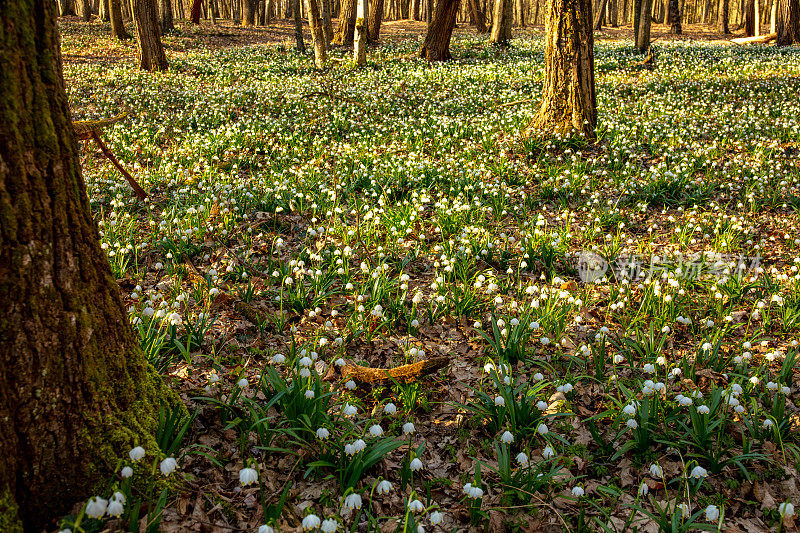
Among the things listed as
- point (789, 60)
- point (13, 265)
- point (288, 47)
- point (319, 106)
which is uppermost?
point (288, 47)

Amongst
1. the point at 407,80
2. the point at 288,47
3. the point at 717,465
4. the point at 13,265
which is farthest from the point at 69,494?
the point at 288,47

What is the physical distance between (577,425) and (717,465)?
31.4 inches

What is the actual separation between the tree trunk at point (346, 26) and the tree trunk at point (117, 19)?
891 cm

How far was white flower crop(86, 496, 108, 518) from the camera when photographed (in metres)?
1.97

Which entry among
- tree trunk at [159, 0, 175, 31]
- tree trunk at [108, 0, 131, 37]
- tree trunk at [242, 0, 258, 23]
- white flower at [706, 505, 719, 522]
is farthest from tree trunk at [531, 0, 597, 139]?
tree trunk at [242, 0, 258, 23]

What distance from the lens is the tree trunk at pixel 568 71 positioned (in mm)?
7945

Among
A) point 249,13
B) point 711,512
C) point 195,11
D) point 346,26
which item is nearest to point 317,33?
point 346,26

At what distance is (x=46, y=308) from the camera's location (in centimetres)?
204

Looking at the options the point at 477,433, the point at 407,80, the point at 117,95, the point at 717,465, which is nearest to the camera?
the point at 717,465

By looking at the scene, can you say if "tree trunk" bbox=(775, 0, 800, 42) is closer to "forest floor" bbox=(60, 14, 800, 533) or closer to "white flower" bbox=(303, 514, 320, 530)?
"forest floor" bbox=(60, 14, 800, 533)

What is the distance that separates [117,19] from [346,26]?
31.5 ft

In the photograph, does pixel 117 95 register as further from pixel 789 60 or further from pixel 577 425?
pixel 789 60

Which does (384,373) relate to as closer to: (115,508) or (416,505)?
(416,505)

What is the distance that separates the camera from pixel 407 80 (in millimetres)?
14492
